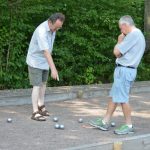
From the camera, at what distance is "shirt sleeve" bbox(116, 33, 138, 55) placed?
310 inches

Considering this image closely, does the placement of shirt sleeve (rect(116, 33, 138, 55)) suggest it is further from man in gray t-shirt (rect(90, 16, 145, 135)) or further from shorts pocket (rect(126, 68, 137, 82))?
shorts pocket (rect(126, 68, 137, 82))

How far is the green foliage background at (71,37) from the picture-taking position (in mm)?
12148

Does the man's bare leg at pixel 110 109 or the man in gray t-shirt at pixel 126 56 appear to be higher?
the man in gray t-shirt at pixel 126 56

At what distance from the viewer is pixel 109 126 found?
865 centimetres

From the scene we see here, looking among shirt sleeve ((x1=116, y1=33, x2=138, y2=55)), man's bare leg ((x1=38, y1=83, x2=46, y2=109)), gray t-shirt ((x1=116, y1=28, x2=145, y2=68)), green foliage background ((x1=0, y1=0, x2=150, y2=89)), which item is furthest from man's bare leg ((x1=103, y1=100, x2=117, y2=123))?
green foliage background ((x1=0, y1=0, x2=150, y2=89))

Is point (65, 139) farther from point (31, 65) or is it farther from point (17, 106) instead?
point (17, 106)

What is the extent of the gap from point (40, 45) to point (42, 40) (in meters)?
0.09

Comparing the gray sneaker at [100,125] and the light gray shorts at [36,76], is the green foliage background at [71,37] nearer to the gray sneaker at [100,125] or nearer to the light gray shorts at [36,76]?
the light gray shorts at [36,76]

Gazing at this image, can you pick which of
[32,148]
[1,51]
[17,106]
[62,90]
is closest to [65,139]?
[32,148]

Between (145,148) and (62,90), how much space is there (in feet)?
13.0

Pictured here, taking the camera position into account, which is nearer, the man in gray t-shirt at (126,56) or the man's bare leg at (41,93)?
the man in gray t-shirt at (126,56)

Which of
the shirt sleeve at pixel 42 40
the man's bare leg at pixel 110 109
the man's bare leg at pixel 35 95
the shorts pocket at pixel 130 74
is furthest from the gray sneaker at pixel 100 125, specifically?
the shirt sleeve at pixel 42 40

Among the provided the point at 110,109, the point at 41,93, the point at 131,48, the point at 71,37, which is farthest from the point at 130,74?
the point at 71,37

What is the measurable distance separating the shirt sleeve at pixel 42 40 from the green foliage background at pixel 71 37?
345 centimetres
